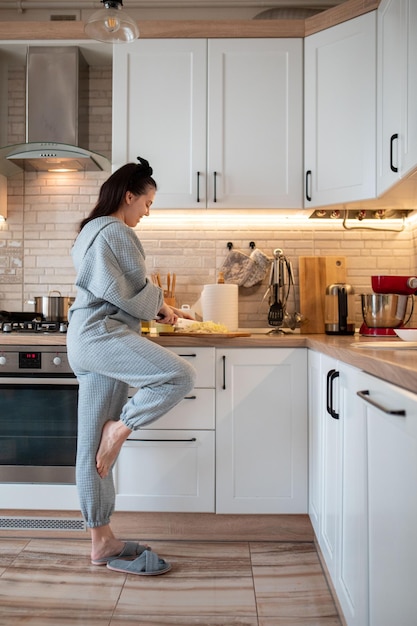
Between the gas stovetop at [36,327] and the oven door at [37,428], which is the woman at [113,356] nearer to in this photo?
the oven door at [37,428]

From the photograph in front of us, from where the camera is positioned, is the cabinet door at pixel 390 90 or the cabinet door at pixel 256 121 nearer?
the cabinet door at pixel 390 90

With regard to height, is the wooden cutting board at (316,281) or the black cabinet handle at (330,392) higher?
the wooden cutting board at (316,281)

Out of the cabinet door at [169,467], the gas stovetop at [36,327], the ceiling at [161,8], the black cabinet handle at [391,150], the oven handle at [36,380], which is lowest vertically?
the cabinet door at [169,467]

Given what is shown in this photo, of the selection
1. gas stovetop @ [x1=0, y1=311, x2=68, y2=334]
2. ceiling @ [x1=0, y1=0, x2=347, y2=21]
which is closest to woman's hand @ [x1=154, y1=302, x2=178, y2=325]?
gas stovetop @ [x1=0, y1=311, x2=68, y2=334]

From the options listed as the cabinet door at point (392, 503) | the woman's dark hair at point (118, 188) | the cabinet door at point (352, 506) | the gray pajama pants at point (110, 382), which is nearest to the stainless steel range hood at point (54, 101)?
the woman's dark hair at point (118, 188)

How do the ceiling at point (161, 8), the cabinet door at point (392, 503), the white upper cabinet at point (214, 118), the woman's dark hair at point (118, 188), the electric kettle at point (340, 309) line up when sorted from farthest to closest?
the ceiling at point (161, 8), the white upper cabinet at point (214, 118), the electric kettle at point (340, 309), the woman's dark hair at point (118, 188), the cabinet door at point (392, 503)

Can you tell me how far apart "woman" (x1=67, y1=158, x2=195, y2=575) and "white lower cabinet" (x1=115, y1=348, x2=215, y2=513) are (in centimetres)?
30

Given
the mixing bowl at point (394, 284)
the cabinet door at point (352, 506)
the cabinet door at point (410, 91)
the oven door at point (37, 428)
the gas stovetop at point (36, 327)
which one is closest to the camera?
the cabinet door at point (352, 506)

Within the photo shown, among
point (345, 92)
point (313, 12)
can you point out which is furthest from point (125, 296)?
point (313, 12)

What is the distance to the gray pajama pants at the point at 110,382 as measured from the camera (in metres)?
2.15

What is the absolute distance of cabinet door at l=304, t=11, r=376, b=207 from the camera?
2.81m

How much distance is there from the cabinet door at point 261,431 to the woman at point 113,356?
19.0 inches

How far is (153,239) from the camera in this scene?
3.38 m

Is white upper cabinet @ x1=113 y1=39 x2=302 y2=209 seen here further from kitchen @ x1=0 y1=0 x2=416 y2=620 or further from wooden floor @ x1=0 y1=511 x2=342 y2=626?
wooden floor @ x1=0 y1=511 x2=342 y2=626
